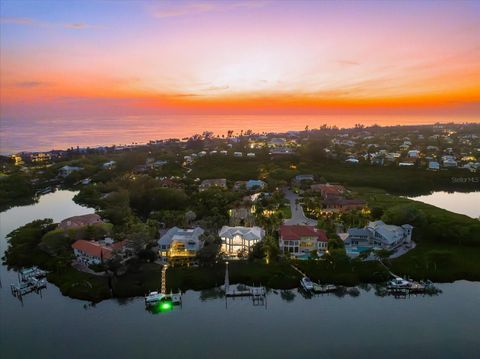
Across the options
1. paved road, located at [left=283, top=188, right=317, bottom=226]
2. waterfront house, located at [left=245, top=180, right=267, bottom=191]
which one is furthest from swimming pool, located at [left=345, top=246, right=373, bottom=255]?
waterfront house, located at [left=245, top=180, right=267, bottom=191]

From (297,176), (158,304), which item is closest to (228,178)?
(297,176)

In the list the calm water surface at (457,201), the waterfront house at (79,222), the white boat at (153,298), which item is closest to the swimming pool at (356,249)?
the white boat at (153,298)

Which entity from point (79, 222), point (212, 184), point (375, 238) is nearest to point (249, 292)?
point (375, 238)

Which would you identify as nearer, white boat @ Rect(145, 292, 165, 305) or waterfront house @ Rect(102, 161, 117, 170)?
white boat @ Rect(145, 292, 165, 305)

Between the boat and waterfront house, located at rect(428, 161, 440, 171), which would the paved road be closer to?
the boat

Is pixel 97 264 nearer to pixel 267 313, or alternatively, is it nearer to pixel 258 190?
pixel 267 313

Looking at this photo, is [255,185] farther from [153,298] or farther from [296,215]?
[153,298]
